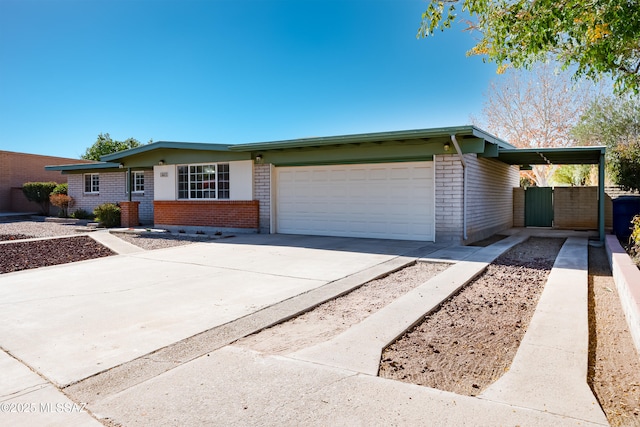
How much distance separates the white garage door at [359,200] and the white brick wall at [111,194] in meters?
8.80

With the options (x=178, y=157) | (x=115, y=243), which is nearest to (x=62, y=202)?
(x=178, y=157)

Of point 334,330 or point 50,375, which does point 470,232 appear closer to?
point 334,330

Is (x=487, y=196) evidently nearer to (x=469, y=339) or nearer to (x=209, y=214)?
(x=209, y=214)

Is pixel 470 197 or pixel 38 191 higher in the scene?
pixel 38 191

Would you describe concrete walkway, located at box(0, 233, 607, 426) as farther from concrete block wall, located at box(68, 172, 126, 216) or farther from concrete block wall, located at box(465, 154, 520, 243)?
concrete block wall, located at box(68, 172, 126, 216)

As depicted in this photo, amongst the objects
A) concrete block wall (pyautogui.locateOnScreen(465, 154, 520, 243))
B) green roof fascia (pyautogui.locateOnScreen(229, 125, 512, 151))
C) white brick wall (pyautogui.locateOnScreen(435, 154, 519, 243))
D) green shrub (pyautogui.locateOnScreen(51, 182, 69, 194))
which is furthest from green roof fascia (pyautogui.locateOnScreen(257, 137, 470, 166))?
green shrub (pyautogui.locateOnScreen(51, 182, 69, 194))

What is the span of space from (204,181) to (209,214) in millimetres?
1342

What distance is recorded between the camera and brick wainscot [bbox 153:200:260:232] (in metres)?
14.5

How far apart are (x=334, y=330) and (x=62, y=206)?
23237 millimetres

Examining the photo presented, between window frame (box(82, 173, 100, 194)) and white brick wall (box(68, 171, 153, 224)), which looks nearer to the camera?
white brick wall (box(68, 171, 153, 224))

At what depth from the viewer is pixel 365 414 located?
2705mm

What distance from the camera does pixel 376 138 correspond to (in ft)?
36.1

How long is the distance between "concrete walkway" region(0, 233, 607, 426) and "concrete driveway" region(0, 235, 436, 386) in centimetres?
3

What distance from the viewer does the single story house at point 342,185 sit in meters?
11.2
